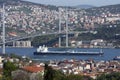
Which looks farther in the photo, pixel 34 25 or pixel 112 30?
pixel 34 25

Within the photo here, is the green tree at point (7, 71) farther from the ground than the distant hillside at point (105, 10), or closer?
closer

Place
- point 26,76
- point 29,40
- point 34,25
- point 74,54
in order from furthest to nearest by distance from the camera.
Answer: point 34,25, point 29,40, point 74,54, point 26,76

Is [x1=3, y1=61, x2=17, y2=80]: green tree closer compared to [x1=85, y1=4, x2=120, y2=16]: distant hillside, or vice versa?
[x1=3, y1=61, x2=17, y2=80]: green tree

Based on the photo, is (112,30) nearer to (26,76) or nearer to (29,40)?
(29,40)

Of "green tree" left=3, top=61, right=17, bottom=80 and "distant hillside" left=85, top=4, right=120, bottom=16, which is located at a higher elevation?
"distant hillside" left=85, top=4, right=120, bottom=16

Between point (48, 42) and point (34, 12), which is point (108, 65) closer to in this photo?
point (48, 42)

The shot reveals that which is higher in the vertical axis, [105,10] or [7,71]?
[105,10]

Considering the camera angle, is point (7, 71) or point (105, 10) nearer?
point (7, 71)

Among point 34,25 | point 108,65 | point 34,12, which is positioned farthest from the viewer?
point 34,12

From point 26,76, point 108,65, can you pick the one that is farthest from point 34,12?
point 26,76

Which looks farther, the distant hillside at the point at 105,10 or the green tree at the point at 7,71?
the distant hillside at the point at 105,10
